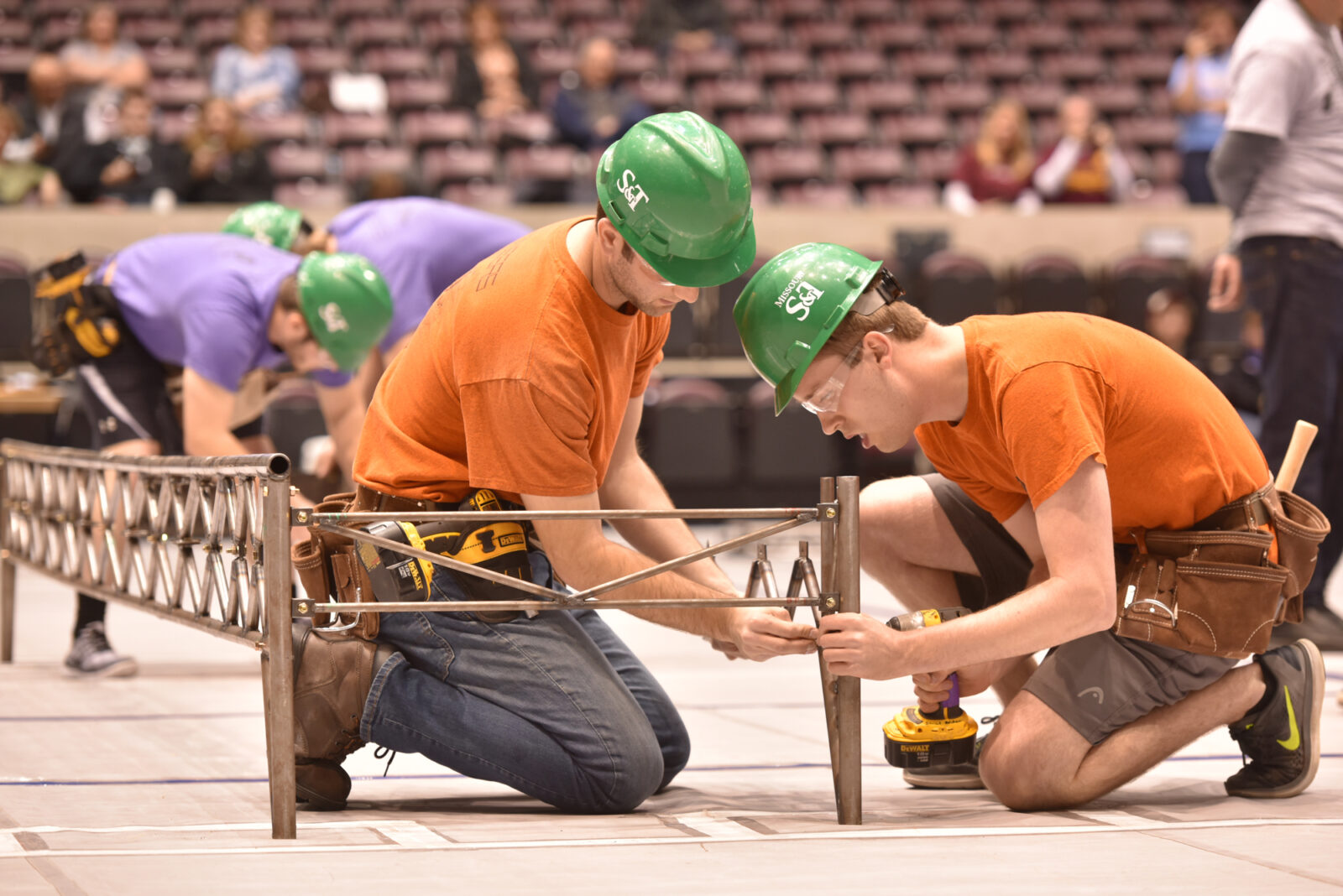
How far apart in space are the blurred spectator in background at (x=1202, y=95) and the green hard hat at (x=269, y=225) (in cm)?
725

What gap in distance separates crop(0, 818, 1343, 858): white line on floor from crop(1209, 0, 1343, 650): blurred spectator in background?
200 cm

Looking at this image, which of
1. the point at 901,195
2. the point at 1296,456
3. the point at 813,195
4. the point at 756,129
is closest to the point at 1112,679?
the point at 1296,456

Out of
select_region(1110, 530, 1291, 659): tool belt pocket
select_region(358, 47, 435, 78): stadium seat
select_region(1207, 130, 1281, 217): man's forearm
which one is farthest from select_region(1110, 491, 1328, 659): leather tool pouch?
select_region(358, 47, 435, 78): stadium seat

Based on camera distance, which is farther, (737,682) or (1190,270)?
(1190,270)

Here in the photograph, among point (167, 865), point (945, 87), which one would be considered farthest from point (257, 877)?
point (945, 87)

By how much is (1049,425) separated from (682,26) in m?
11.0

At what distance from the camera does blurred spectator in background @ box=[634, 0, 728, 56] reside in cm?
1293

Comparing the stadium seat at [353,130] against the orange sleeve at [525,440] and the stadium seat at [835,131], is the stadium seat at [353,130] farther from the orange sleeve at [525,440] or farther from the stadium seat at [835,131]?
the orange sleeve at [525,440]

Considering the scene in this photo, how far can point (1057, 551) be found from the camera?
2.63 m

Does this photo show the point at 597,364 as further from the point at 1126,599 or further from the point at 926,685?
the point at 1126,599

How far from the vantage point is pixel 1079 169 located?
36.3 ft

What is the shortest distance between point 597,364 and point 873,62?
11.2m

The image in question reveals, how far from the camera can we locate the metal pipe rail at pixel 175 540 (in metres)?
2.58

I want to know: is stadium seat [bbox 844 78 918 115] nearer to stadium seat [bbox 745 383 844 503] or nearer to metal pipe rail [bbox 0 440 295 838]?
stadium seat [bbox 745 383 844 503]
